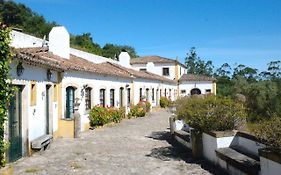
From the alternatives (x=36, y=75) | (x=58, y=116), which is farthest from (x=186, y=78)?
(x=36, y=75)

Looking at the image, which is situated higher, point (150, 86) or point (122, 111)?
point (150, 86)

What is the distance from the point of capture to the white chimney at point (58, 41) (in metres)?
18.9

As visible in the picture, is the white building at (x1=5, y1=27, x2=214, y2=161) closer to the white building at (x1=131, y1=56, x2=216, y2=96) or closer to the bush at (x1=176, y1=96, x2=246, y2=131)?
the bush at (x1=176, y1=96, x2=246, y2=131)

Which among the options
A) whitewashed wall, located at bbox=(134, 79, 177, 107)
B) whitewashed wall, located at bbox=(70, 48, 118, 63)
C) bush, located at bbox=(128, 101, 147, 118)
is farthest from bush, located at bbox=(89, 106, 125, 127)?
whitewashed wall, located at bbox=(134, 79, 177, 107)

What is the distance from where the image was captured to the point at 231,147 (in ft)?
31.1

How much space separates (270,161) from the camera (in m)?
6.54

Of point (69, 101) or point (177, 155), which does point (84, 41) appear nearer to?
point (69, 101)

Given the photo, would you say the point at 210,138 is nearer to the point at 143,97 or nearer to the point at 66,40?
the point at 66,40

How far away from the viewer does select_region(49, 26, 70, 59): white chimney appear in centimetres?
1888

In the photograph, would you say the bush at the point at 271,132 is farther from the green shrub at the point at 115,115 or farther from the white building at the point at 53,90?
the green shrub at the point at 115,115

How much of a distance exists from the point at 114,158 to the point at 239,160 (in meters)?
4.29

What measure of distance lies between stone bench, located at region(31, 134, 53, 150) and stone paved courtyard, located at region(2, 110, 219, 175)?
Answer: 0.23 meters

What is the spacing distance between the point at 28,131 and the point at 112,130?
7195 millimetres

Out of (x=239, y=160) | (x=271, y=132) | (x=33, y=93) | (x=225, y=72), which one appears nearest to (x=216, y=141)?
(x=239, y=160)
